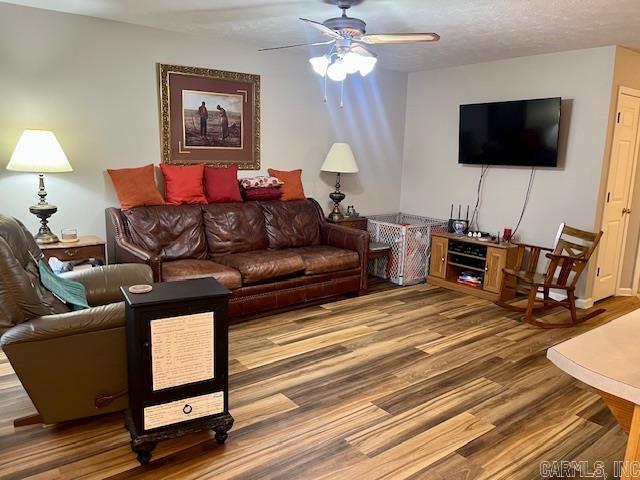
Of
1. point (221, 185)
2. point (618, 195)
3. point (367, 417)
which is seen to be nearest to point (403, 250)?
point (221, 185)

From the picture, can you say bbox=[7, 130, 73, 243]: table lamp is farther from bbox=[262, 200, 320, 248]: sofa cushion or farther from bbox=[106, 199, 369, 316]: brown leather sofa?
bbox=[262, 200, 320, 248]: sofa cushion

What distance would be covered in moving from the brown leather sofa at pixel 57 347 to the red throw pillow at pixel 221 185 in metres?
2.11

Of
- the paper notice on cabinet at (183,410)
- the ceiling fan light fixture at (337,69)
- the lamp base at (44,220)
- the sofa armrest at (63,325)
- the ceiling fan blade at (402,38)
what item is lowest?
the paper notice on cabinet at (183,410)

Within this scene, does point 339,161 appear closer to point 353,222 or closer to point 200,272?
point 353,222

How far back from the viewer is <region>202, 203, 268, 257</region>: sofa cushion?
4281 mm

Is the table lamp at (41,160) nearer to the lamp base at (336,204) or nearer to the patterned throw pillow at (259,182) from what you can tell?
the patterned throw pillow at (259,182)

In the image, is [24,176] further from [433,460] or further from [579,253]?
[579,253]

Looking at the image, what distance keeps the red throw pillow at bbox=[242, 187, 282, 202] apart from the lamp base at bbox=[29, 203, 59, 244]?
5.57 ft

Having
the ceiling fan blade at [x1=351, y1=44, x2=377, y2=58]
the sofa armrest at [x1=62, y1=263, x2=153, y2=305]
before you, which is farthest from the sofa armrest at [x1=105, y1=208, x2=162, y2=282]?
the ceiling fan blade at [x1=351, y1=44, x2=377, y2=58]

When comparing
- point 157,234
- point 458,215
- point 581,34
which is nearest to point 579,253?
point 458,215

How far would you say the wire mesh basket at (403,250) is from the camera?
5.06 m

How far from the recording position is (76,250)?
349 cm

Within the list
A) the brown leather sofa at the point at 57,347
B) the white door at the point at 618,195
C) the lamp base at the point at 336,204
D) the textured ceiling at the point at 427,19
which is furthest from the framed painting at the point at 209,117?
the white door at the point at 618,195

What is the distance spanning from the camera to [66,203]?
3.86m
